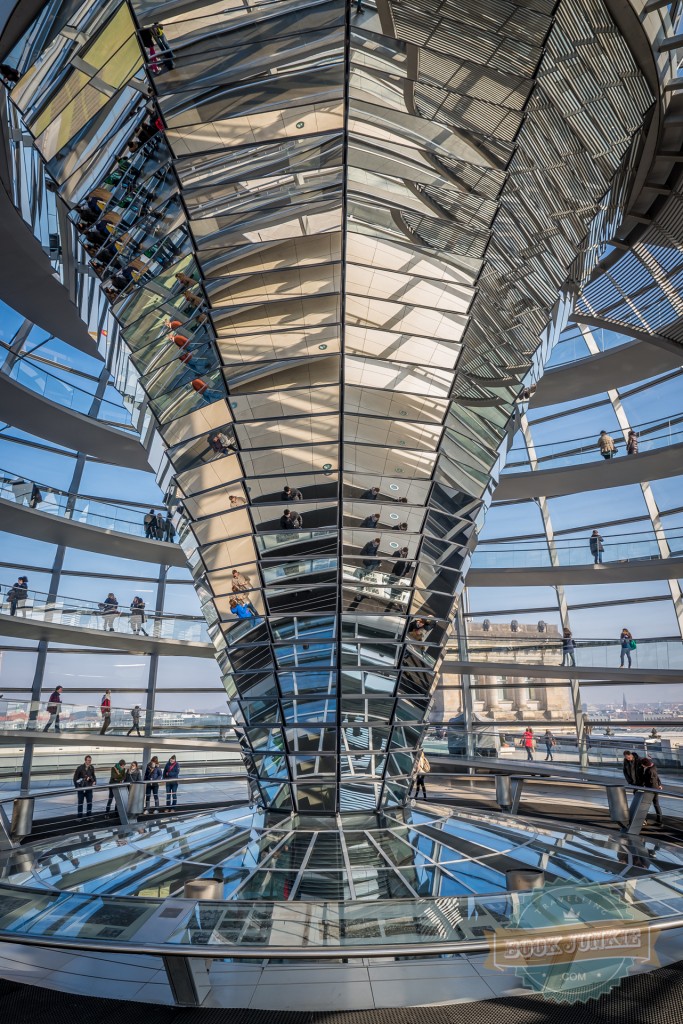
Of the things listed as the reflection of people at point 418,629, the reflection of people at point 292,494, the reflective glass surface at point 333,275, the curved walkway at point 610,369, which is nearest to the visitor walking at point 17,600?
the reflective glass surface at point 333,275

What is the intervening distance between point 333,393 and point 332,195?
2.85 m

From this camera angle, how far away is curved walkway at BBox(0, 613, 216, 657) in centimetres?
2056

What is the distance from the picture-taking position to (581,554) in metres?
24.4

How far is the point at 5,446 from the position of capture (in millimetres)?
29547

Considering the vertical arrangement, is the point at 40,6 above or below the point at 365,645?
above

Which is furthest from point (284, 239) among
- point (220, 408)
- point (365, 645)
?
point (365, 645)

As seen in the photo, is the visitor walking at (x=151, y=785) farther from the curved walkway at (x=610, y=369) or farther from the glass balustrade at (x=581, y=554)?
the curved walkway at (x=610, y=369)

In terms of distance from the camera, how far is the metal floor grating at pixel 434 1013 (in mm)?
5641

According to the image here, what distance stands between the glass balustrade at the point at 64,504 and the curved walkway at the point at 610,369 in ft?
49.5

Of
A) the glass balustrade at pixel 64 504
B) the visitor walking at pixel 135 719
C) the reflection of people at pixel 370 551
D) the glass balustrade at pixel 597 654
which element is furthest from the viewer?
the glass balustrade at pixel 597 654

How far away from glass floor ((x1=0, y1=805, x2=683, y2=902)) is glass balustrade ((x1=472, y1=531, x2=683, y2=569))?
514 inches

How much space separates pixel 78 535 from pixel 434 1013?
2045cm

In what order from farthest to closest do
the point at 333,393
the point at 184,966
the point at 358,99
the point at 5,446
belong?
the point at 5,446
the point at 333,393
the point at 358,99
the point at 184,966

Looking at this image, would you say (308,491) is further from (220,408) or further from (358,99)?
(358,99)
